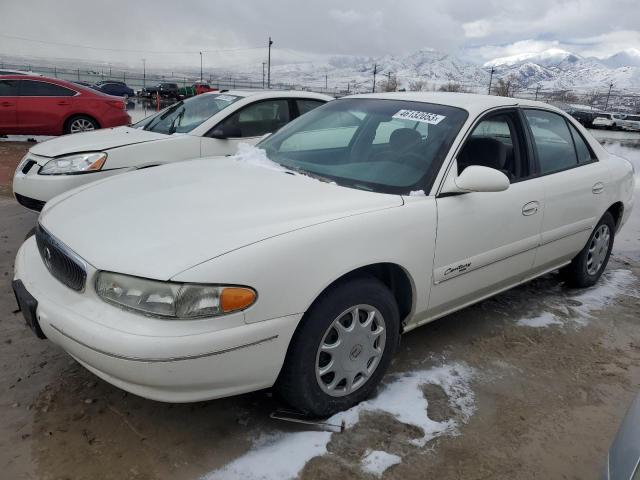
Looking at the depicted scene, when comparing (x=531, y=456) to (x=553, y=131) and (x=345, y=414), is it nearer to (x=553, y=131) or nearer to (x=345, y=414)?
(x=345, y=414)

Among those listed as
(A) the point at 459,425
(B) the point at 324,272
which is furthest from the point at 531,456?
(B) the point at 324,272

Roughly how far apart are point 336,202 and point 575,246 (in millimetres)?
2409

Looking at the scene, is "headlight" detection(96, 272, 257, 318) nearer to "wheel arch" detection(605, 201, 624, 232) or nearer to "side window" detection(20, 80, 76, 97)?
"wheel arch" detection(605, 201, 624, 232)

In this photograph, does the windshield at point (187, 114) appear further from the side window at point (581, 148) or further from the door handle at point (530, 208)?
the door handle at point (530, 208)

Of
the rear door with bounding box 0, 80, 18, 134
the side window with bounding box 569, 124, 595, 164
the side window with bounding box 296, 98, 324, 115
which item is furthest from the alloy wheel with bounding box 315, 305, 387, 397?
the rear door with bounding box 0, 80, 18, 134

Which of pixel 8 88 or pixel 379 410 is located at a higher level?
pixel 8 88

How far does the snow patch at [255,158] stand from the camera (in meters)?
3.21

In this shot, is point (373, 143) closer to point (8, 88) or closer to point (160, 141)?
point (160, 141)

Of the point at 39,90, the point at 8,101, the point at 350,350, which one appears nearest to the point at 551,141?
the point at 350,350

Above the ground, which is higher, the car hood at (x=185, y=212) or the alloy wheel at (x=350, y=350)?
the car hood at (x=185, y=212)

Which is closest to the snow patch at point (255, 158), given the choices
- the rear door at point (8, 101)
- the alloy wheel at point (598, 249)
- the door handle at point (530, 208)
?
the door handle at point (530, 208)

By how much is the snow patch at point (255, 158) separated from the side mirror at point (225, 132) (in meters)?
1.95

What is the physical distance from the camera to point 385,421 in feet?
8.39

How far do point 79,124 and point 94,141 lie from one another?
5.38 m
